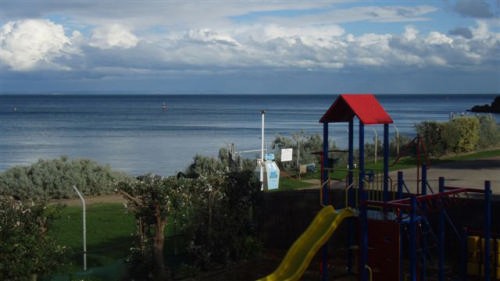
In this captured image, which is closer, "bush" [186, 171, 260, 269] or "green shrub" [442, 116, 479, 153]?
"bush" [186, 171, 260, 269]

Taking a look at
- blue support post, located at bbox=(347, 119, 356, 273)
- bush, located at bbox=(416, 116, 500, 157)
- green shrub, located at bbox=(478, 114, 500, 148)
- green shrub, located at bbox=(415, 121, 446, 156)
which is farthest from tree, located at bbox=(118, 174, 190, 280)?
green shrub, located at bbox=(478, 114, 500, 148)

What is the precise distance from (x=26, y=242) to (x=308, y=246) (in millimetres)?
4495

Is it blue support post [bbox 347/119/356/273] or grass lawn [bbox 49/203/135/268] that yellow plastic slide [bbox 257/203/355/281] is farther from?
grass lawn [bbox 49/203/135/268]

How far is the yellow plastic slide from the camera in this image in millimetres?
11469

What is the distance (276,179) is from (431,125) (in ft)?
38.0

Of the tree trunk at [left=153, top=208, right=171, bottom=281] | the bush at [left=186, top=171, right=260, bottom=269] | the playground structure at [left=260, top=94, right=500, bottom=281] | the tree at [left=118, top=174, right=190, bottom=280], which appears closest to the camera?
the playground structure at [left=260, top=94, right=500, bottom=281]

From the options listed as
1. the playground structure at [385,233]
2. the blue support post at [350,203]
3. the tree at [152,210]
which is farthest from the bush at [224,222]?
the blue support post at [350,203]

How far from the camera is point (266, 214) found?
1495 cm

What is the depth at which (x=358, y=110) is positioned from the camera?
483 inches

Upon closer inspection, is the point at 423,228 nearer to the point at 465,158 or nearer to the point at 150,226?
the point at 150,226

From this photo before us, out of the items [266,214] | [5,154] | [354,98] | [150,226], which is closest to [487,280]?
[354,98]

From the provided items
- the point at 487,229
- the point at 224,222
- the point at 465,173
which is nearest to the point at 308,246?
the point at 224,222

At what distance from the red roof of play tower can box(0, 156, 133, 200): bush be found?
1086cm

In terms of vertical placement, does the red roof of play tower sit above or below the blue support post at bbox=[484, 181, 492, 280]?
above
